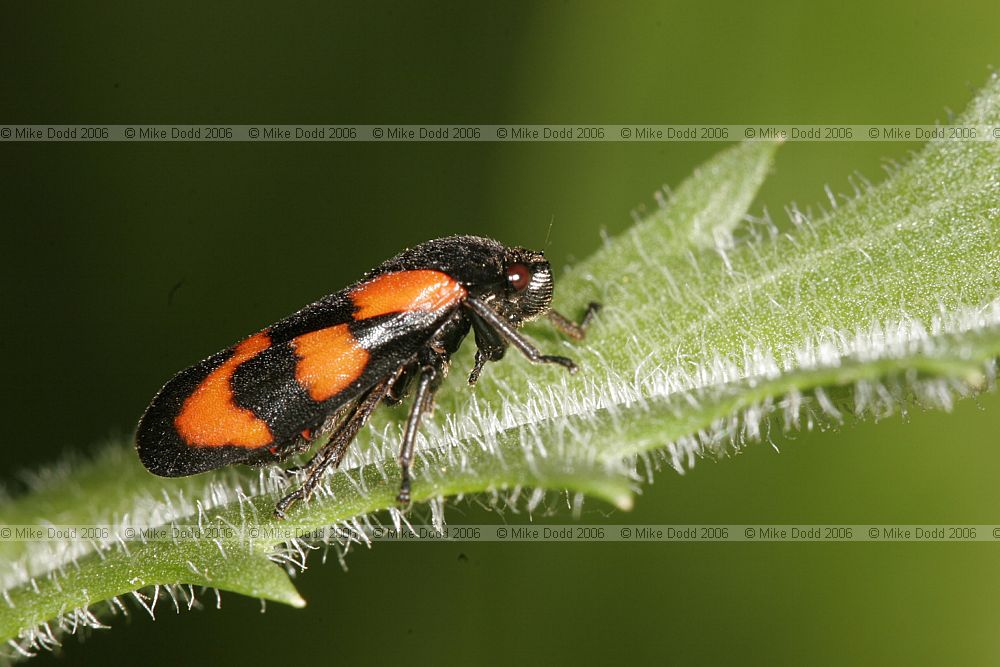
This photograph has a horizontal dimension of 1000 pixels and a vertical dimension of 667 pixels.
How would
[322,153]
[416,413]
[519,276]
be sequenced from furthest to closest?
[322,153] → [519,276] → [416,413]

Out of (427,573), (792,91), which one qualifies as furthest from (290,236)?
(792,91)

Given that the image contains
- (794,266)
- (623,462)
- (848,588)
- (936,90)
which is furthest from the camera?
(936,90)

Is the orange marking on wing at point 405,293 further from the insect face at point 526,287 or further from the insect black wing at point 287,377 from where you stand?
the insect face at point 526,287

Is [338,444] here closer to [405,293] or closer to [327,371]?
[327,371]

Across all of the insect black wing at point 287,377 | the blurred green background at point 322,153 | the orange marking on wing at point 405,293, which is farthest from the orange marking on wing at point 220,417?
the blurred green background at point 322,153

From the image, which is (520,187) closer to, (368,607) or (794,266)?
(794,266)

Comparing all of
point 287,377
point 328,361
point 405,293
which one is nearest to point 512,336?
point 405,293

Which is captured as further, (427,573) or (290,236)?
(290,236)

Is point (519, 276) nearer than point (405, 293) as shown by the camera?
No
